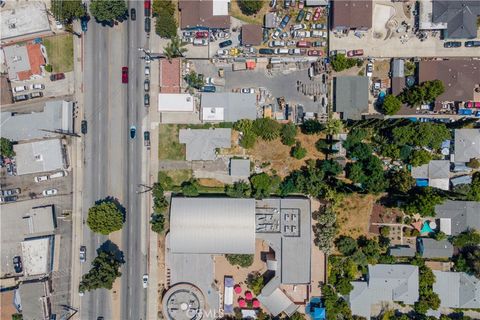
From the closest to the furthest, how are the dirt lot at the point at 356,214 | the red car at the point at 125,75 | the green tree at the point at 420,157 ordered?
the green tree at the point at 420,157 → the dirt lot at the point at 356,214 → the red car at the point at 125,75

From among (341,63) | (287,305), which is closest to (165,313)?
(287,305)

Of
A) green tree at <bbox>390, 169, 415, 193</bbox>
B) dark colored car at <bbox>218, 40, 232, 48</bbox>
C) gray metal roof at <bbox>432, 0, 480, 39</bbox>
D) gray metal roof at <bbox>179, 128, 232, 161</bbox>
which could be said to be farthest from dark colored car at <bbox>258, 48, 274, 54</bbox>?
green tree at <bbox>390, 169, 415, 193</bbox>

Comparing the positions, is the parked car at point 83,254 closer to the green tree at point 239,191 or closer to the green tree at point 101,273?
the green tree at point 101,273

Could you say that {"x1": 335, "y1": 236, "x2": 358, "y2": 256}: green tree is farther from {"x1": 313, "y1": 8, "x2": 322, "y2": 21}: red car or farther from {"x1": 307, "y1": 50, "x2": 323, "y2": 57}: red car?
{"x1": 313, "y1": 8, "x2": 322, "y2": 21}: red car

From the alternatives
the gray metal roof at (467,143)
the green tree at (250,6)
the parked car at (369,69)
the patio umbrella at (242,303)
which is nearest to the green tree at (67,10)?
the green tree at (250,6)

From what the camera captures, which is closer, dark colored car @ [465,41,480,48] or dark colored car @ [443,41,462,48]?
dark colored car @ [465,41,480,48]

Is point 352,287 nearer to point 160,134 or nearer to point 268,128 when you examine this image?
point 268,128
